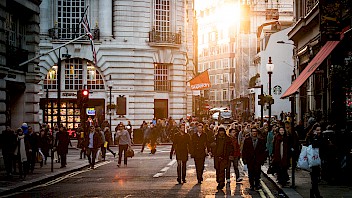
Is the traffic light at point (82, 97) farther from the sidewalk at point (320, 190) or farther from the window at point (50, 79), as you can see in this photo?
the window at point (50, 79)

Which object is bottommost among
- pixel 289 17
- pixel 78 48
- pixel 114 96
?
pixel 114 96

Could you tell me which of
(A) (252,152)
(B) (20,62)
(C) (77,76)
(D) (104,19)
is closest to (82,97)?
(B) (20,62)

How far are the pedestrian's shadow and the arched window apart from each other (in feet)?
106

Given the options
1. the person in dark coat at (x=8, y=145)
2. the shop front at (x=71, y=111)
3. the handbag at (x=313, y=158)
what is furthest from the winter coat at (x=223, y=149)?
the shop front at (x=71, y=111)

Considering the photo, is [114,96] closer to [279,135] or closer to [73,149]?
[73,149]

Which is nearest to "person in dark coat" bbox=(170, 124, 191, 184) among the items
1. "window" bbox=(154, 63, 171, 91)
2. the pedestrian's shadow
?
the pedestrian's shadow

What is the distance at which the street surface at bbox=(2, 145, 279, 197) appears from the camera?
17219mm

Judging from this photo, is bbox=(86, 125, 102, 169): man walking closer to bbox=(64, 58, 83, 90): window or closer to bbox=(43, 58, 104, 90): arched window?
bbox=(43, 58, 104, 90): arched window

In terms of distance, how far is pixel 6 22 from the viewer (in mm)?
26703

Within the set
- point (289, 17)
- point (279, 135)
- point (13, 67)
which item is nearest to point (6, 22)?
point (13, 67)

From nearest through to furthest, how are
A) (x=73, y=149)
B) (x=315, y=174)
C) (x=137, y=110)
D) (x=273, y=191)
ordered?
(x=315, y=174), (x=273, y=191), (x=73, y=149), (x=137, y=110)

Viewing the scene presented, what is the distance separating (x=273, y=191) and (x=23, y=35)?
15.6 m

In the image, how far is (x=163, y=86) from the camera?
53.4m

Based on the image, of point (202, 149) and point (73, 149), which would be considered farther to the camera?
point (73, 149)
